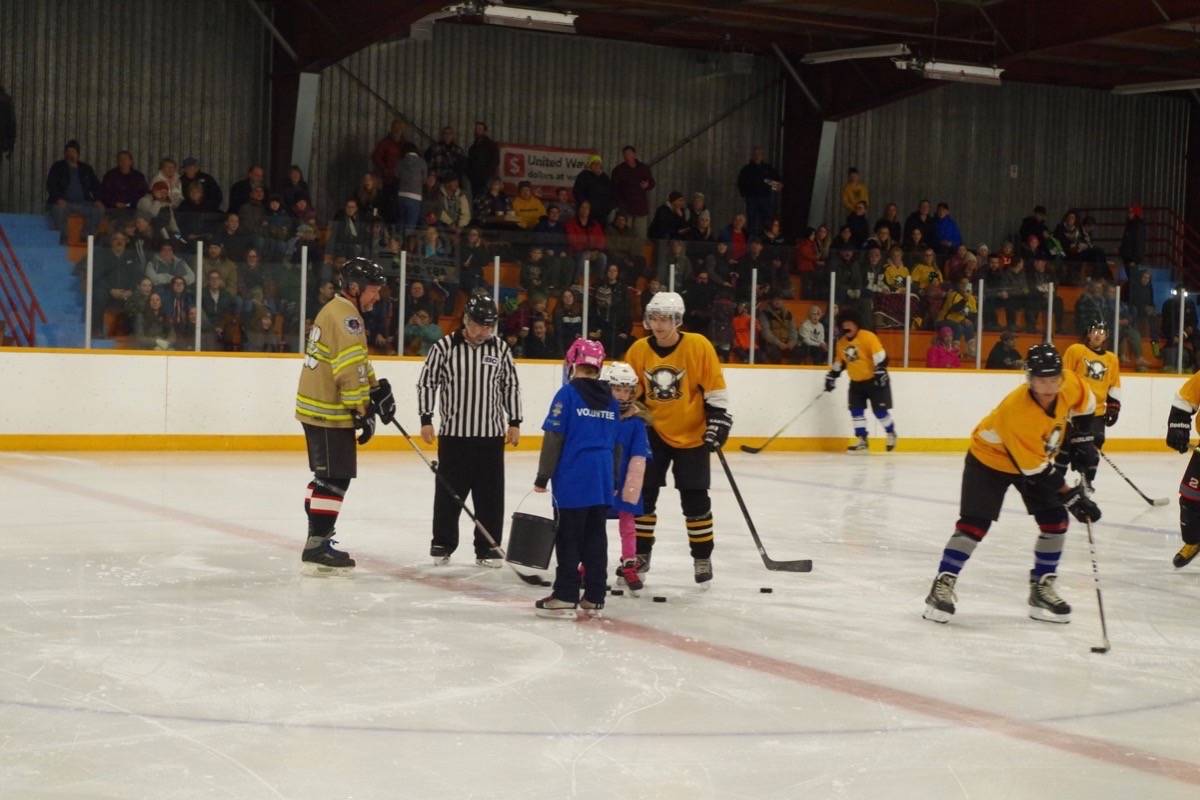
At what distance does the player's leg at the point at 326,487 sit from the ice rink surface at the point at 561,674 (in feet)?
0.42

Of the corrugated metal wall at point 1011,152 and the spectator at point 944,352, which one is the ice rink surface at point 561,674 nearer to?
the spectator at point 944,352

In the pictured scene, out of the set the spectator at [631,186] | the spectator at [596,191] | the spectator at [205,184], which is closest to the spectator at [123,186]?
the spectator at [205,184]

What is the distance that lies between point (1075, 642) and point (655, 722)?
210cm

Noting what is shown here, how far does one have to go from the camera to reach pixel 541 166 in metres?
18.5

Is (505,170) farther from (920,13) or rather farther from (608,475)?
(608,475)

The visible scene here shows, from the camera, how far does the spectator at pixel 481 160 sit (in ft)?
54.7

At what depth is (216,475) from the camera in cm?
1052

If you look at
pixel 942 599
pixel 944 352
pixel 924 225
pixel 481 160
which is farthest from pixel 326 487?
pixel 924 225

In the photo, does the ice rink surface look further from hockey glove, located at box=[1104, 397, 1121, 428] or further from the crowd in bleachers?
the crowd in bleachers

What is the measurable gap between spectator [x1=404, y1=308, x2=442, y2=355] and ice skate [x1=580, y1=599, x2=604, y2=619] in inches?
289

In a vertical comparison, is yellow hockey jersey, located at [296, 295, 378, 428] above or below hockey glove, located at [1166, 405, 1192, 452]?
above

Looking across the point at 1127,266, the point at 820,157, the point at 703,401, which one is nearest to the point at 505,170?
the point at 820,157

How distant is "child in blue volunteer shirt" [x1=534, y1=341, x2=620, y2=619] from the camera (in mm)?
5668

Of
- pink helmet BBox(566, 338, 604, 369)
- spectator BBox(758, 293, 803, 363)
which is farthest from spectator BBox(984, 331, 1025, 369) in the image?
pink helmet BBox(566, 338, 604, 369)
